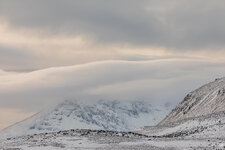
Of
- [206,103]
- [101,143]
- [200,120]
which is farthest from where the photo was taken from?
[206,103]

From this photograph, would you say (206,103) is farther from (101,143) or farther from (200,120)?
(101,143)

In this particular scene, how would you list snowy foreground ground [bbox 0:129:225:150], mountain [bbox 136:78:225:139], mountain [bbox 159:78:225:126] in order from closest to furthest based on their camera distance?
snowy foreground ground [bbox 0:129:225:150] → mountain [bbox 136:78:225:139] → mountain [bbox 159:78:225:126]

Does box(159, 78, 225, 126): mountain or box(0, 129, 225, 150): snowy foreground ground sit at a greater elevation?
box(159, 78, 225, 126): mountain

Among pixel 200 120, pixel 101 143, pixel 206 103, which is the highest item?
pixel 206 103

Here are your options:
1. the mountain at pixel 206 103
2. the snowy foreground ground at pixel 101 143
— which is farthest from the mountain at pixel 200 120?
the snowy foreground ground at pixel 101 143

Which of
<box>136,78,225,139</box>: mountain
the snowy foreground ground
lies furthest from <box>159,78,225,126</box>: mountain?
the snowy foreground ground

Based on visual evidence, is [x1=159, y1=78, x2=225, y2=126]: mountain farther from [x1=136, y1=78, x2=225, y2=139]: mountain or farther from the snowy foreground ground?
the snowy foreground ground

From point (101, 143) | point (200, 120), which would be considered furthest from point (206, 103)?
point (101, 143)

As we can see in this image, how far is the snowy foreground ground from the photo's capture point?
51469 mm

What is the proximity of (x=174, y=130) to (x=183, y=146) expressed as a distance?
2766 cm

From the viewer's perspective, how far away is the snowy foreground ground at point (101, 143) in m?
51.5

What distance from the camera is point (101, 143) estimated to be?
54.5 meters

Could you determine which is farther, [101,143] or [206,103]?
[206,103]

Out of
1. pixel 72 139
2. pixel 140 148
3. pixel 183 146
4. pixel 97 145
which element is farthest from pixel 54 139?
pixel 183 146
